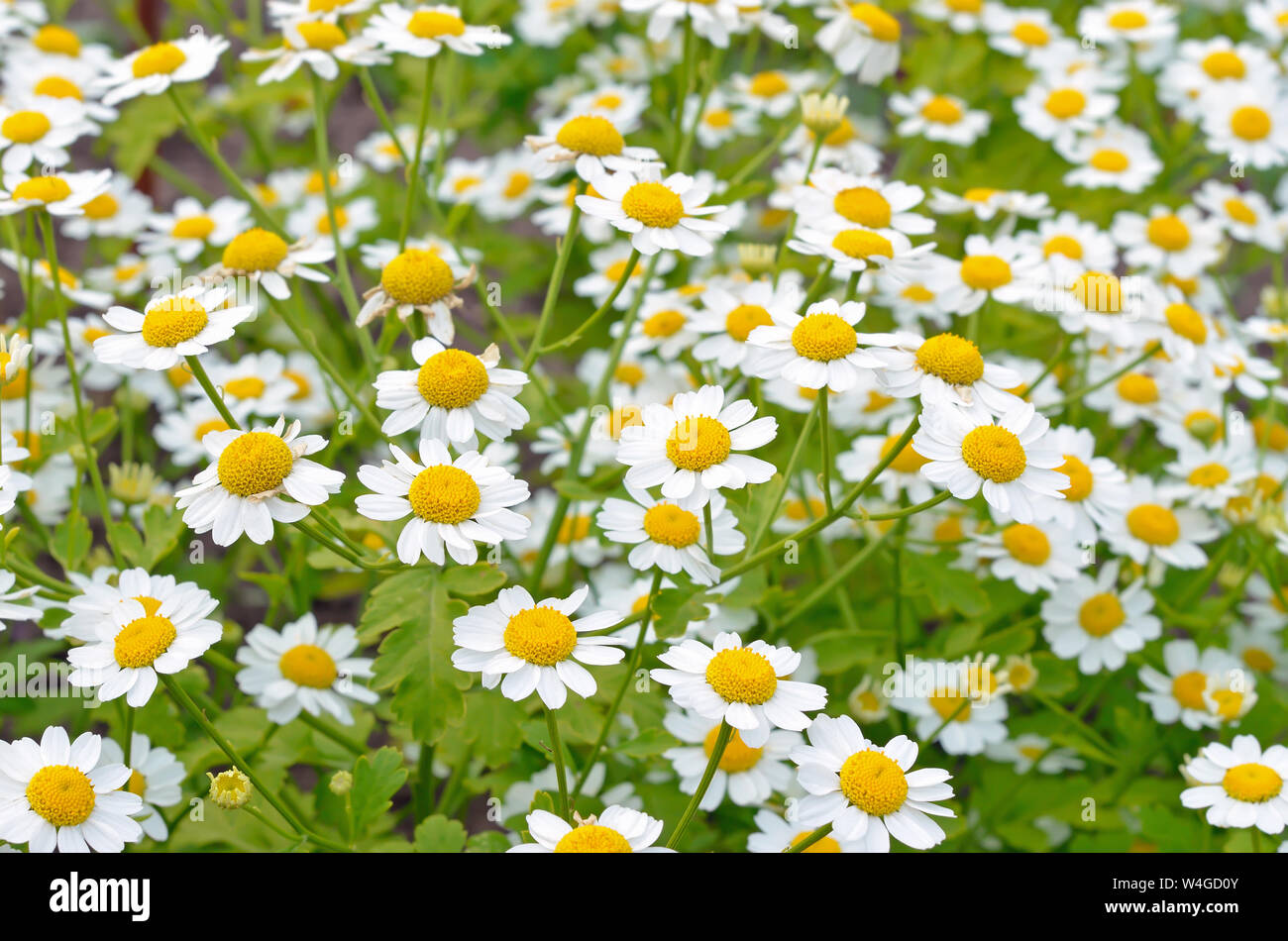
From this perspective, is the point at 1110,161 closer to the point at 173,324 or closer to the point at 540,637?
the point at 540,637

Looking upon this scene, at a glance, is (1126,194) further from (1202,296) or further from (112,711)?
(112,711)

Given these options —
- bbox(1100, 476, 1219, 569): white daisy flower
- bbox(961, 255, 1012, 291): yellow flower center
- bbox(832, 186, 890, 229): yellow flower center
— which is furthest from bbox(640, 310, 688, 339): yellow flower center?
bbox(1100, 476, 1219, 569): white daisy flower

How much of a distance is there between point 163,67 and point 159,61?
0.05 feet

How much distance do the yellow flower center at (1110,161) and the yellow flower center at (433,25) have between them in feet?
5.13

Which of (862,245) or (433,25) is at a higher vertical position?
(433,25)

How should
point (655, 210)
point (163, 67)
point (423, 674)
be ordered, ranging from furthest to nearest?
point (163, 67), point (655, 210), point (423, 674)

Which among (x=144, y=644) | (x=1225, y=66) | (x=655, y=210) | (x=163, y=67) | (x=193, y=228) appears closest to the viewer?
(x=144, y=644)

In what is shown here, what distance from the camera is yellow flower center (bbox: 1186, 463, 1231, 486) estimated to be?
230 cm

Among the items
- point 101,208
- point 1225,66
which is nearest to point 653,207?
point 101,208

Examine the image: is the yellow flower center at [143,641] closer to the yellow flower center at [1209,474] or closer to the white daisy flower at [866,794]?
the white daisy flower at [866,794]

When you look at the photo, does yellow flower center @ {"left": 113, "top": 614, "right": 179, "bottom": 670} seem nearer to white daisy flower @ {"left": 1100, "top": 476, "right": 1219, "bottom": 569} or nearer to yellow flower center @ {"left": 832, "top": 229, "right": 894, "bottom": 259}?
yellow flower center @ {"left": 832, "top": 229, "right": 894, "bottom": 259}

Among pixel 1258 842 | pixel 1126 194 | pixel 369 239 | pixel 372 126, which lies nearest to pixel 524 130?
pixel 369 239

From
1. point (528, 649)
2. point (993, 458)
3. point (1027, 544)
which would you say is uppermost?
point (993, 458)

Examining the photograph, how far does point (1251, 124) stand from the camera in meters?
2.87
